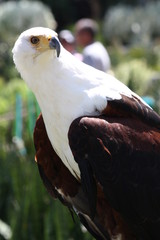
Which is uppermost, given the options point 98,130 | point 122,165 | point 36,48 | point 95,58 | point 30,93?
point 36,48

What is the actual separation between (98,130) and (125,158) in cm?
24

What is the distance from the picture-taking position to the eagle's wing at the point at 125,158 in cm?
414

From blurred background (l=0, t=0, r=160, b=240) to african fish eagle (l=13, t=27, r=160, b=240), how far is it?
0.97 meters

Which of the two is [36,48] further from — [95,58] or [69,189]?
[95,58]

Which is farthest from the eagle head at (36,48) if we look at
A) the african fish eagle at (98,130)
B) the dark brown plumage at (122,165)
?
the dark brown plumage at (122,165)

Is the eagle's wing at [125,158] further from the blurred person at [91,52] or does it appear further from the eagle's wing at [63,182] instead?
the blurred person at [91,52]

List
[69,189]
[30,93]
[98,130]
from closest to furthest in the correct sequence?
[98,130], [69,189], [30,93]

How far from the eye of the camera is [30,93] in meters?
8.59

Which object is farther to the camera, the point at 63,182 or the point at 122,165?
the point at 63,182

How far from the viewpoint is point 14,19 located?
20.0 meters

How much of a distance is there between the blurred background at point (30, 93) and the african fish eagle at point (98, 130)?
97 cm

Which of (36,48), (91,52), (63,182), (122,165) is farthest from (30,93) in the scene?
(122,165)

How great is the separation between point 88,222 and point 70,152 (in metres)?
0.65

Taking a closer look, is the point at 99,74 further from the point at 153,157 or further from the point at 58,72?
the point at 153,157
